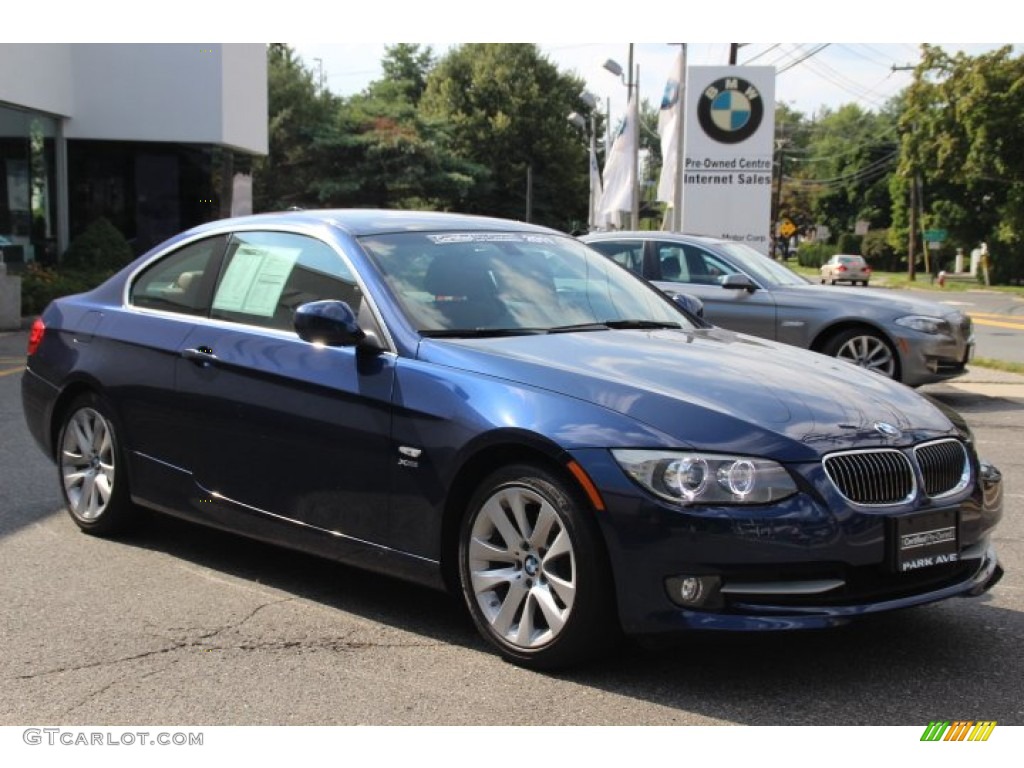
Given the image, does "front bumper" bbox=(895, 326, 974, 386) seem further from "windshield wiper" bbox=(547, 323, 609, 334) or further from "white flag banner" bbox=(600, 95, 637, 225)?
"white flag banner" bbox=(600, 95, 637, 225)

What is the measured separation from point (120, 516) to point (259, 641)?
5.60 feet

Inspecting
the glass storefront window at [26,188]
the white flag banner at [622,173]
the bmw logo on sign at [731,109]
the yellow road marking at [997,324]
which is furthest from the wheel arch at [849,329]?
the glass storefront window at [26,188]

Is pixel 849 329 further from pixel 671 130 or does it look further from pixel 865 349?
pixel 671 130

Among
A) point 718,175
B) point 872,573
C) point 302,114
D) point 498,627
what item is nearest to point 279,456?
point 498,627

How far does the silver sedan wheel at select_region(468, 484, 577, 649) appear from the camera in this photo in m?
3.92

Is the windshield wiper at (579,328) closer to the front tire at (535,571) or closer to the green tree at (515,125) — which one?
the front tire at (535,571)

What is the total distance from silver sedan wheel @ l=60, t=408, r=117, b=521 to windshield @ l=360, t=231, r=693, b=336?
71.9 inches

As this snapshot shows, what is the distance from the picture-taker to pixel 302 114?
56094mm

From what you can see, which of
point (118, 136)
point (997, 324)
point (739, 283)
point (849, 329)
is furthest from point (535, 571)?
point (118, 136)

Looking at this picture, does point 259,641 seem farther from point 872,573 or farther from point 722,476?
point 872,573

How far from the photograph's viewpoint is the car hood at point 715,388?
3.79 m

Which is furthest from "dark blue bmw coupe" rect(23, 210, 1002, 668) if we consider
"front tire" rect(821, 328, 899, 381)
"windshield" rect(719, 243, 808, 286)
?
"windshield" rect(719, 243, 808, 286)

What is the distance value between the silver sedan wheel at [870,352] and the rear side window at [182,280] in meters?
7.05

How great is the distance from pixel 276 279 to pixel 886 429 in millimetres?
2672
